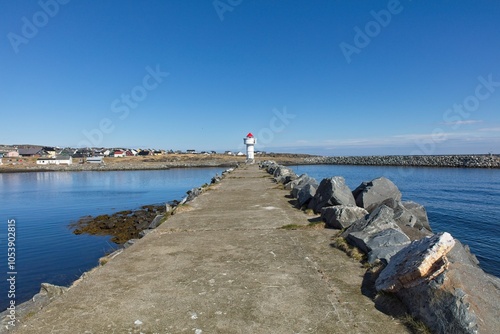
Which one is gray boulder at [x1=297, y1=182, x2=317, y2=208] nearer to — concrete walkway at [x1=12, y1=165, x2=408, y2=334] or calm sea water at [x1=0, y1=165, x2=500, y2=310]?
concrete walkway at [x1=12, y1=165, x2=408, y2=334]

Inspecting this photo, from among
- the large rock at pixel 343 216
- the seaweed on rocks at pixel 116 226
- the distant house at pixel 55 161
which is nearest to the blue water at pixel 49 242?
the seaweed on rocks at pixel 116 226

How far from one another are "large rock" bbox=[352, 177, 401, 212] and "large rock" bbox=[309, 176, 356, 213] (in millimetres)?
339

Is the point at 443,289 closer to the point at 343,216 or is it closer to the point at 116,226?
the point at 343,216

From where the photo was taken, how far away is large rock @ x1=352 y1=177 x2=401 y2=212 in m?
8.38

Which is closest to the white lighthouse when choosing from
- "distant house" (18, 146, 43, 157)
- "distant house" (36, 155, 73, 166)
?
"distant house" (36, 155, 73, 166)

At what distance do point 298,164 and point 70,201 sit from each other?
2462 inches

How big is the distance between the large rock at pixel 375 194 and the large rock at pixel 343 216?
1.40m

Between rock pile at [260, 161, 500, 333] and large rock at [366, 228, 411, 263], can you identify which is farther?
large rock at [366, 228, 411, 263]

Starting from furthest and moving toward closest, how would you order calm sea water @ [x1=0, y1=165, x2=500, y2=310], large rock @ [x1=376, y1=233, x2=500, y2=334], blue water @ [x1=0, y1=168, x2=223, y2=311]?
calm sea water @ [x1=0, y1=165, x2=500, y2=310]
blue water @ [x1=0, y1=168, x2=223, y2=311]
large rock @ [x1=376, y1=233, x2=500, y2=334]

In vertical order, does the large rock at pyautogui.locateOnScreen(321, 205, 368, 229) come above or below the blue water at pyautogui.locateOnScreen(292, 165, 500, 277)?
above

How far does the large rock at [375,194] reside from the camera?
838 centimetres

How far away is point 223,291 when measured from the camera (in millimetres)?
4012

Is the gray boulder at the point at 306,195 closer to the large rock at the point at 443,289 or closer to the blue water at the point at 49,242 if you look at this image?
the large rock at the point at 443,289

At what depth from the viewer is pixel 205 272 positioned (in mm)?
4680
